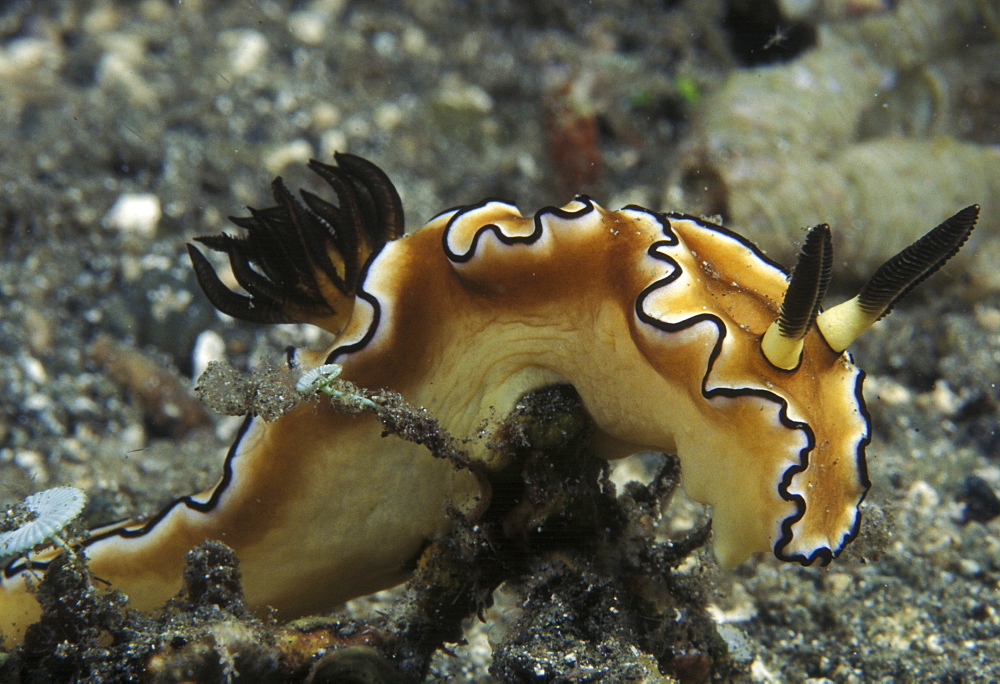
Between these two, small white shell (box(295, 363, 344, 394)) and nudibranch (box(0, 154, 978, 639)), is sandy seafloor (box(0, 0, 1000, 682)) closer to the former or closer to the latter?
small white shell (box(295, 363, 344, 394))

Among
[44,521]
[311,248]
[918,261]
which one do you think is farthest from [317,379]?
[918,261]

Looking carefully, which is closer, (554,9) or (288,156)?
(288,156)

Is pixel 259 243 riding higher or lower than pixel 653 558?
higher

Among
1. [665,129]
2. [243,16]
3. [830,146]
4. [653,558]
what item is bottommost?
[653,558]

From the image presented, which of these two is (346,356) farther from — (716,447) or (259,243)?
(716,447)

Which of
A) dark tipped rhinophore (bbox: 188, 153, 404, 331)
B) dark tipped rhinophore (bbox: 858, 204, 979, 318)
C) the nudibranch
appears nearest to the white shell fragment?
the nudibranch

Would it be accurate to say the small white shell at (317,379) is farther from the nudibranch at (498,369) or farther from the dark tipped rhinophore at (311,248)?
the dark tipped rhinophore at (311,248)

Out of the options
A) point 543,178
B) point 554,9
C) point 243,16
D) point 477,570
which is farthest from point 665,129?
point 477,570
